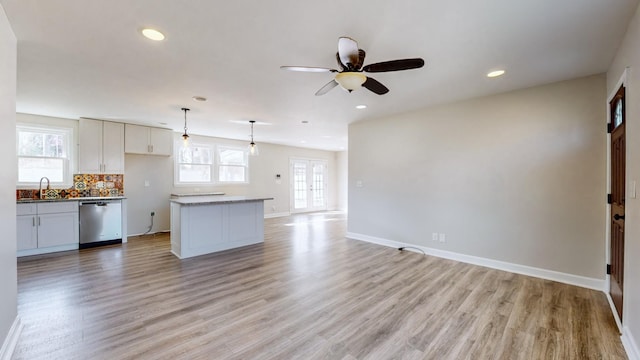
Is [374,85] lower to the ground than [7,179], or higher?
higher

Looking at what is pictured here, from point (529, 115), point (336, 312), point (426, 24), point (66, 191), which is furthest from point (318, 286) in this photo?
point (66, 191)

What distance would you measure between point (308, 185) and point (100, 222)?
6082mm

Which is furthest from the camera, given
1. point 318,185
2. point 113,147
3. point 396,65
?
point 318,185

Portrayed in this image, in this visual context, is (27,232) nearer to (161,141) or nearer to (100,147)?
(100,147)

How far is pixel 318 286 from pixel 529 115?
136 inches

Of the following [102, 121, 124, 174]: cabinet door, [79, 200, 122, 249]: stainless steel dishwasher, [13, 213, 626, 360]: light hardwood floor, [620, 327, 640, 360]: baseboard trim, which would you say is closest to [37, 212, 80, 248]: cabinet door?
[79, 200, 122, 249]: stainless steel dishwasher

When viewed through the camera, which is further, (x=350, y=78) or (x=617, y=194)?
(x=617, y=194)

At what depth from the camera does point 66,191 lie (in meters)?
5.18

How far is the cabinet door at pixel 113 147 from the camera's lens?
17.7 ft

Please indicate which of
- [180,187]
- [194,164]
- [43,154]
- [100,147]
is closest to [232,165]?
[194,164]

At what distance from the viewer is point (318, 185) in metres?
10.2

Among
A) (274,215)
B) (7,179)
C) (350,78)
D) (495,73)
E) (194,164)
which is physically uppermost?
(495,73)

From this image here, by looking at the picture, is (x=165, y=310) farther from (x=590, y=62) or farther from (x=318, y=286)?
(x=590, y=62)

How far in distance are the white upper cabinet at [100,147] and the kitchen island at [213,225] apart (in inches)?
84.2
